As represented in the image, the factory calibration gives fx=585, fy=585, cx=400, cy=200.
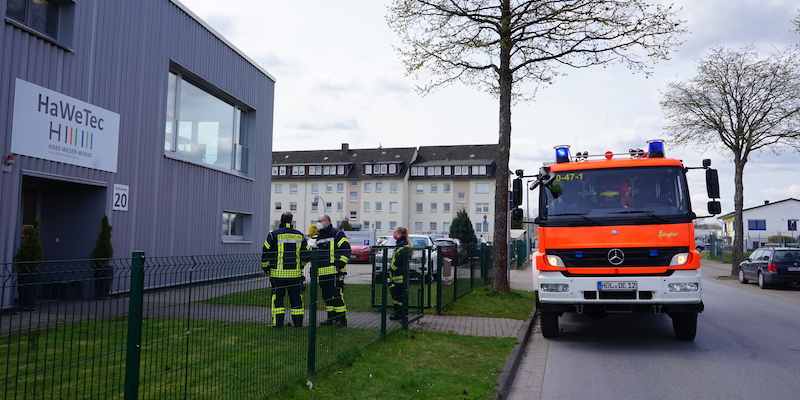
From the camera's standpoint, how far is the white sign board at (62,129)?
941 cm

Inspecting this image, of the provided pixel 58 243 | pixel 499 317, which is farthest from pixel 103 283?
pixel 58 243

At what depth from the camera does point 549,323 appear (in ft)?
30.5

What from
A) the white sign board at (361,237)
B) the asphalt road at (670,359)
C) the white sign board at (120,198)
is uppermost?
the white sign board at (120,198)

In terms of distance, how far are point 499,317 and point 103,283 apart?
889cm

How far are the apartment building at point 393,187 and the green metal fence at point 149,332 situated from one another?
210ft

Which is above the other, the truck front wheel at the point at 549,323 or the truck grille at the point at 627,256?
the truck grille at the point at 627,256

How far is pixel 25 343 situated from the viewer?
2.69m

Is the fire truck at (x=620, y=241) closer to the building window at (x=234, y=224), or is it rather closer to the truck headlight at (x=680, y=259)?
the truck headlight at (x=680, y=259)

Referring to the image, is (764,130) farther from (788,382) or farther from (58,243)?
(58,243)

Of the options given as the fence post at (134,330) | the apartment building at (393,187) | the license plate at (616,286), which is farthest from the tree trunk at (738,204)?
the apartment building at (393,187)

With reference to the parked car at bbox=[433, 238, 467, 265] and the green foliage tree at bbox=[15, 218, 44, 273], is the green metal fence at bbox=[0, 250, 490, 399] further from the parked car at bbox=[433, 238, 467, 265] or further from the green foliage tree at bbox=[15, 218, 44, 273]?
the parked car at bbox=[433, 238, 467, 265]

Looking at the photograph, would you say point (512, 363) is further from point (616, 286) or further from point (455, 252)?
point (455, 252)

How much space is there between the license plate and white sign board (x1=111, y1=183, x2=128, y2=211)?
30.5 feet

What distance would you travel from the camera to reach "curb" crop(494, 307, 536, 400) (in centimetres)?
599
